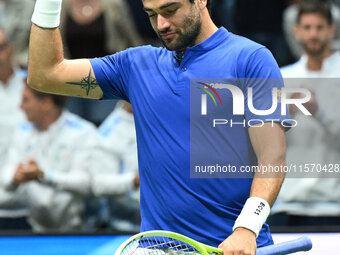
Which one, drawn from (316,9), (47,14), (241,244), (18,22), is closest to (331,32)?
(316,9)

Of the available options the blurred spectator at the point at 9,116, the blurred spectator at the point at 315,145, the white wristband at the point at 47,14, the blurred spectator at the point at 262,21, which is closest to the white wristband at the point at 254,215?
the white wristband at the point at 47,14

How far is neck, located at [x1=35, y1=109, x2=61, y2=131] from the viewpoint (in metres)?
5.32

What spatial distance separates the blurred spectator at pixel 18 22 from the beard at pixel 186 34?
3.43 meters

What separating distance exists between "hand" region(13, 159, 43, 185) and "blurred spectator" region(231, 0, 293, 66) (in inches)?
84.2

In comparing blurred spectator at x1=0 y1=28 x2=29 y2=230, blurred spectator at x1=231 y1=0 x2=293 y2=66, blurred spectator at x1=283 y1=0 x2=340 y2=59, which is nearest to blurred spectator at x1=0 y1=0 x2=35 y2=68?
blurred spectator at x1=0 y1=28 x2=29 y2=230

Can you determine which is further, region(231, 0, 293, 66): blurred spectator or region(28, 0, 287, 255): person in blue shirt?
region(231, 0, 293, 66): blurred spectator

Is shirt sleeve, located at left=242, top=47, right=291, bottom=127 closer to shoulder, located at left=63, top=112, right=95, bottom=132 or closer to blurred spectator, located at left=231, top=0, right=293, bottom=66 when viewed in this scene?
shoulder, located at left=63, top=112, right=95, bottom=132

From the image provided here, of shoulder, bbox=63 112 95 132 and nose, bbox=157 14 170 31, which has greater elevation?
nose, bbox=157 14 170 31

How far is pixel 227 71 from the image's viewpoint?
2939mm

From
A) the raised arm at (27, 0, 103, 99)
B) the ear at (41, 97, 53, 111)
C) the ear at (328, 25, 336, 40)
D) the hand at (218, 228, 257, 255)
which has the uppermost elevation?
the raised arm at (27, 0, 103, 99)

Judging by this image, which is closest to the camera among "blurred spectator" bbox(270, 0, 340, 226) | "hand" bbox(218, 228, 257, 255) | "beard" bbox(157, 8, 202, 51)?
"hand" bbox(218, 228, 257, 255)

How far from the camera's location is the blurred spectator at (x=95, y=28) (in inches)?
240

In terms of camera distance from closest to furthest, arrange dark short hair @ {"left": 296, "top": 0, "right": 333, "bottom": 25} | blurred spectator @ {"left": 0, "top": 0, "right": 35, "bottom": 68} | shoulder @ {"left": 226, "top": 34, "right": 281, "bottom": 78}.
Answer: shoulder @ {"left": 226, "top": 34, "right": 281, "bottom": 78}, dark short hair @ {"left": 296, "top": 0, "right": 333, "bottom": 25}, blurred spectator @ {"left": 0, "top": 0, "right": 35, "bottom": 68}

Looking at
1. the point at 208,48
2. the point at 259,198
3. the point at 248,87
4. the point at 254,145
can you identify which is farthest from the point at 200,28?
the point at 259,198
